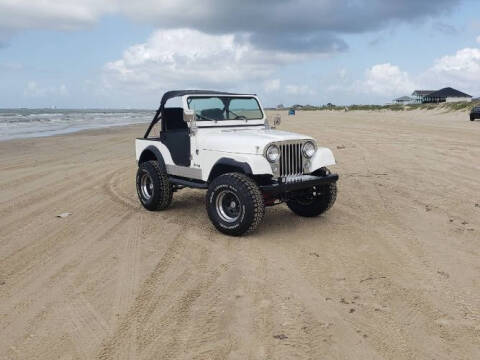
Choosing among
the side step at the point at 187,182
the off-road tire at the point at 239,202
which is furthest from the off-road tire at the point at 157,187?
the off-road tire at the point at 239,202

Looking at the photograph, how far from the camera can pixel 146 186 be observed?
7156mm

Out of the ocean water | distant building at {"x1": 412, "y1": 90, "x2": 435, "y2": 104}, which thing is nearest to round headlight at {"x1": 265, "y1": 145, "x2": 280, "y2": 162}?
the ocean water

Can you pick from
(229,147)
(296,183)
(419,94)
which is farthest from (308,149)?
(419,94)

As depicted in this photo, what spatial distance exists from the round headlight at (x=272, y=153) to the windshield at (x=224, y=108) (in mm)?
1472

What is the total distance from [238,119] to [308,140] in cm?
145

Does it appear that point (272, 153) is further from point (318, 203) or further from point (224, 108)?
point (224, 108)

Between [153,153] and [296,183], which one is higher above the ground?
[153,153]

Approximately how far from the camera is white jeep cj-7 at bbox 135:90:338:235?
5.25 metres

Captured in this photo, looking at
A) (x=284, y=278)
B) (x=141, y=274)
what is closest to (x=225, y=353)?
(x=284, y=278)

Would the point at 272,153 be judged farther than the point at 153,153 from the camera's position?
No

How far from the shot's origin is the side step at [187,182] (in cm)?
608

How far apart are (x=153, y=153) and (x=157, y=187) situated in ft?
2.01

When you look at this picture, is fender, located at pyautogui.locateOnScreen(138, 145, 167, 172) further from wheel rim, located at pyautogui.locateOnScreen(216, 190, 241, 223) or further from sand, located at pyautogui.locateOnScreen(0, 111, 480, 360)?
wheel rim, located at pyautogui.locateOnScreen(216, 190, 241, 223)

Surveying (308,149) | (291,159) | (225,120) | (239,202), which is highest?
(225,120)
